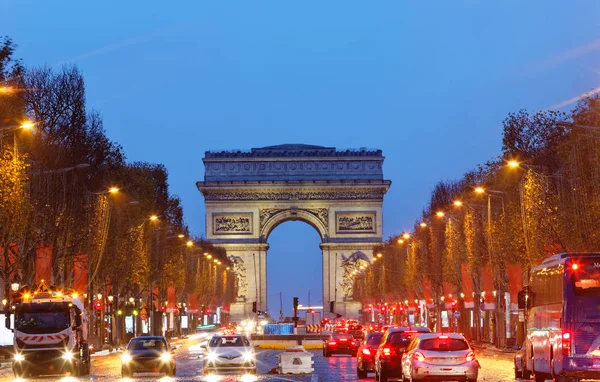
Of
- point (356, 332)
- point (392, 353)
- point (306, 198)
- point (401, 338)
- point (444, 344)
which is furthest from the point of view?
point (306, 198)

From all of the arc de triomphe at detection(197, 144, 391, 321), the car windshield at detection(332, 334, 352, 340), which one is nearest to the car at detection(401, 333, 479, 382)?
the car windshield at detection(332, 334, 352, 340)

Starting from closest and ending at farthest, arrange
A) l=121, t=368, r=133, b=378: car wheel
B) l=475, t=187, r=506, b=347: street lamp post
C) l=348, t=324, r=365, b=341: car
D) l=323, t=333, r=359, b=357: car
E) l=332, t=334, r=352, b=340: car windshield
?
l=121, t=368, r=133, b=378: car wheel → l=323, t=333, r=359, b=357: car → l=332, t=334, r=352, b=340: car windshield → l=475, t=187, r=506, b=347: street lamp post → l=348, t=324, r=365, b=341: car

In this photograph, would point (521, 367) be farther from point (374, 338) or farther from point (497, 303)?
point (497, 303)

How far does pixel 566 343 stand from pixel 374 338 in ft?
59.6

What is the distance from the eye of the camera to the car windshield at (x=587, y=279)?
31016 millimetres

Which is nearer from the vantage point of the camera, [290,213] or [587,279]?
[587,279]

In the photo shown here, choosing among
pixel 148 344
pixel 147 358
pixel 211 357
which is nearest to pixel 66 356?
pixel 148 344

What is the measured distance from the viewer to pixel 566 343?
31062 millimetres

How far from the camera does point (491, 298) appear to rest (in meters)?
81.0

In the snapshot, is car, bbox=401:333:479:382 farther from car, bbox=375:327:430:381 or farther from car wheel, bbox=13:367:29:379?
car wheel, bbox=13:367:29:379

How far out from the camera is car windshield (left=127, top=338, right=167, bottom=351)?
154 feet

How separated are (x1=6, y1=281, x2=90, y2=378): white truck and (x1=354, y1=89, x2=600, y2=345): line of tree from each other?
2012 centimetres

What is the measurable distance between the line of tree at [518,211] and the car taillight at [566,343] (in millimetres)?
16155

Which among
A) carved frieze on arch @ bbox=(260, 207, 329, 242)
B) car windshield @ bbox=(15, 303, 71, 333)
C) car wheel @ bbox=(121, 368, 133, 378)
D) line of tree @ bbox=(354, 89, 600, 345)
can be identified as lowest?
car wheel @ bbox=(121, 368, 133, 378)
